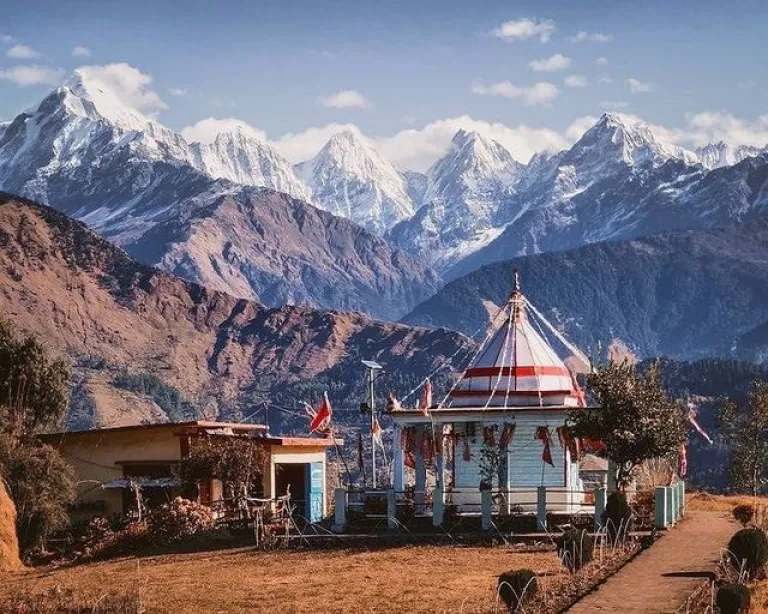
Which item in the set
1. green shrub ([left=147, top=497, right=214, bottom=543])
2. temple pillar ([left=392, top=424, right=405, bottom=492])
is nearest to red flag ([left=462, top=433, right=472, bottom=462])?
temple pillar ([left=392, top=424, right=405, bottom=492])

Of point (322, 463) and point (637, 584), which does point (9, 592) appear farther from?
point (322, 463)

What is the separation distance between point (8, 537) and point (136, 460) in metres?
11.2

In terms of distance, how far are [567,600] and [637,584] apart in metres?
2.87

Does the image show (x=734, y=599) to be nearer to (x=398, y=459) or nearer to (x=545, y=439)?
(x=545, y=439)

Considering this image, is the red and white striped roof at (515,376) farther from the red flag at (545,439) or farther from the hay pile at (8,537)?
the hay pile at (8,537)

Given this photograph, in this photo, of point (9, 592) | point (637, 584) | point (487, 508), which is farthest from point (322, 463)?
point (637, 584)

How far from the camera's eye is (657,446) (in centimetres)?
5022

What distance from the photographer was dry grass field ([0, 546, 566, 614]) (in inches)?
1409

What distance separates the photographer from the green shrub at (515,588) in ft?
104

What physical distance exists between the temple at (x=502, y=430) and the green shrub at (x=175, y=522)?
959 cm

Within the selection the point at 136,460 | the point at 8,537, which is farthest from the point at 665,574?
the point at 136,460

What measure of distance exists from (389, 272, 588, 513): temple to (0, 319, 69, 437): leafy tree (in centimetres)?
1599

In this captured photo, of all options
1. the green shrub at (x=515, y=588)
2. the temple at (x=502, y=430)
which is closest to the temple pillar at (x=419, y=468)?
the temple at (x=502, y=430)

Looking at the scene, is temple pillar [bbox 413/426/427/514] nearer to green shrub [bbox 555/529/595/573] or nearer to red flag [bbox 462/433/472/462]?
red flag [bbox 462/433/472/462]
